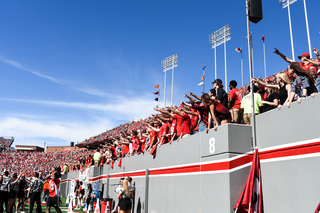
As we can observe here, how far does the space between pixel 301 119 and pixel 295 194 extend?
1272 mm

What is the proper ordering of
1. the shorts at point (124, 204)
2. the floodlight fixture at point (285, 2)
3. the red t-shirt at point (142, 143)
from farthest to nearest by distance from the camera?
the floodlight fixture at point (285, 2) → the red t-shirt at point (142, 143) → the shorts at point (124, 204)

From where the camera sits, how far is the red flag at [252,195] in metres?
5.47

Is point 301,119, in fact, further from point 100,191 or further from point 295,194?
point 100,191

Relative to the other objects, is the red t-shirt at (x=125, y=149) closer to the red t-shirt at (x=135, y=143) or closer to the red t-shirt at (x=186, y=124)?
the red t-shirt at (x=135, y=143)

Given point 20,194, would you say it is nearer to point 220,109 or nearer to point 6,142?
point 220,109

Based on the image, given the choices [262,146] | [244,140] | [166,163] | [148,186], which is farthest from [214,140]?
[148,186]

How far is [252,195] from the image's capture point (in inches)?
217

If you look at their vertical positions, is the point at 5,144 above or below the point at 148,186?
above

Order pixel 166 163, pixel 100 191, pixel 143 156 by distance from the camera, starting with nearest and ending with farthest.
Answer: pixel 166 163, pixel 143 156, pixel 100 191

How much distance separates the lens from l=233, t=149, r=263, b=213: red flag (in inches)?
215

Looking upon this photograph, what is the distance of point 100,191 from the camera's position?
55.2 feet

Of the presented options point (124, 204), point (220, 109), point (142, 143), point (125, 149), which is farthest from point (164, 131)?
point (125, 149)

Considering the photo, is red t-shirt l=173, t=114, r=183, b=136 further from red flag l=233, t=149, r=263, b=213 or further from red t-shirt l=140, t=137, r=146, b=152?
red t-shirt l=140, t=137, r=146, b=152

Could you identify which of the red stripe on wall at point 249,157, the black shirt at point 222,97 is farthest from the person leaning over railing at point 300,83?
the black shirt at point 222,97
